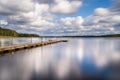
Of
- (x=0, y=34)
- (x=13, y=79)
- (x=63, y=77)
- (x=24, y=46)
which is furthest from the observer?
(x=0, y=34)

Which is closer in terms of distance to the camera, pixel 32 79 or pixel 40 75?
pixel 32 79

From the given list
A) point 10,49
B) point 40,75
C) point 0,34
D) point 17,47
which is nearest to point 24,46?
point 17,47

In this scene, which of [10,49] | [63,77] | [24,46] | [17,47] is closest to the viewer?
[63,77]

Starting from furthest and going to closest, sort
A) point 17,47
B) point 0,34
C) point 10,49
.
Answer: point 0,34 → point 17,47 → point 10,49

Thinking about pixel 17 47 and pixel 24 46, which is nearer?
pixel 17 47

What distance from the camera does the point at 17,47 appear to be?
45469 mm

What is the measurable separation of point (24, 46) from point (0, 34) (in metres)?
150

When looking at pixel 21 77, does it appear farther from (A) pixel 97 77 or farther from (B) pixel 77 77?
(A) pixel 97 77

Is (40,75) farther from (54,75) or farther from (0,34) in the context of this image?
(0,34)

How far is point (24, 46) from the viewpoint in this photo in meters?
50.9

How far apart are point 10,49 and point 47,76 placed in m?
24.4

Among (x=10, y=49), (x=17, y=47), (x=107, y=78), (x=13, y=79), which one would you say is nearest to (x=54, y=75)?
(x=13, y=79)

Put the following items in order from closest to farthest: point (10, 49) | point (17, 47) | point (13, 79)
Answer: point (13, 79) < point (10, 49) < point (17, 47)

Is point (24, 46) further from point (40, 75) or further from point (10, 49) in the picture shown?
point (40, 75)
